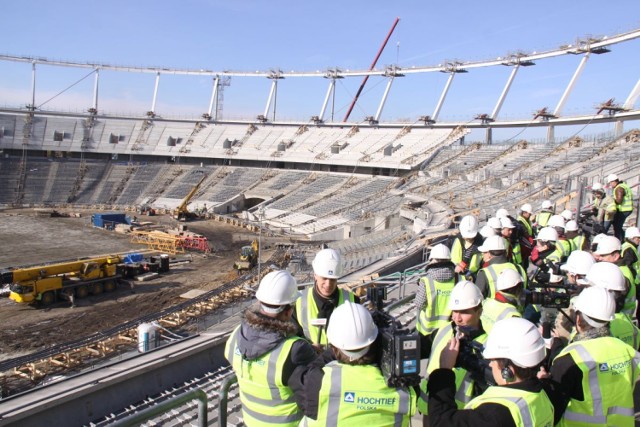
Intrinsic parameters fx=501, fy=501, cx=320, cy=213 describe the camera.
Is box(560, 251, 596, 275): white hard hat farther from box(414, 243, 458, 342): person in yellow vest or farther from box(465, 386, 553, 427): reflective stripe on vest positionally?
box(465, 386, 553, 427): reflective stripe on vest

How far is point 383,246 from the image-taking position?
2192 cm

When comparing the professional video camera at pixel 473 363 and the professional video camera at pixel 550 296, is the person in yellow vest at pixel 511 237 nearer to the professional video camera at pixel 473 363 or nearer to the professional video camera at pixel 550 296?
the professional video camera at pixel 550 296

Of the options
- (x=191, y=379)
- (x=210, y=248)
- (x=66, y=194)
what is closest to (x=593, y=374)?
(x=191, y=379)

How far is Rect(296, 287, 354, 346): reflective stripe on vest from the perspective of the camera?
3.69m

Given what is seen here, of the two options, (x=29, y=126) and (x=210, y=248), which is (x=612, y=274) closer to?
(x=210, y=248)

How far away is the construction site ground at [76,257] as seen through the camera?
15883 mm

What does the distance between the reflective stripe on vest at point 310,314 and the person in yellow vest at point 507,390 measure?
1.38m

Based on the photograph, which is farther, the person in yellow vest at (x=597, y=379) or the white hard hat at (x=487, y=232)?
the white hard hat at (x=487, y=232)

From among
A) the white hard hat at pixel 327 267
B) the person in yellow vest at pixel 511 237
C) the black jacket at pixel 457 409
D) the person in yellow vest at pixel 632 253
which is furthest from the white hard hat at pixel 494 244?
the black jacket at pixel 457 409

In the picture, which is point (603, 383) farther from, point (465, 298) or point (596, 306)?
point (465, 298)

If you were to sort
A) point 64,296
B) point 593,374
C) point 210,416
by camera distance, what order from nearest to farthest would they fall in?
point 593,374, point 210,416, point 64,296

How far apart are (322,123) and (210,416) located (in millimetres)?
50695

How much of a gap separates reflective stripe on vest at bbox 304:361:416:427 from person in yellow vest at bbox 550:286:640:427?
999 millimetres

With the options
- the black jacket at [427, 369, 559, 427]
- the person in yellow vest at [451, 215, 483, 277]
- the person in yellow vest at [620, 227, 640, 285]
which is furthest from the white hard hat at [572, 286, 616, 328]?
the person in yellow vest at [620, 227, 640, 285]
